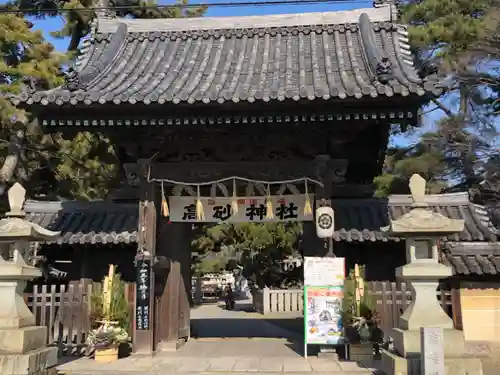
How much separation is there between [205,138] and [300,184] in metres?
2.25

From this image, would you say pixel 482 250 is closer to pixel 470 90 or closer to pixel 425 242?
pixel 425 242

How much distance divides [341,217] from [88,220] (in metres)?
5.83

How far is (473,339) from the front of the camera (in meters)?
9.57

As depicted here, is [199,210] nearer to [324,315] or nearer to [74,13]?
[324,315]

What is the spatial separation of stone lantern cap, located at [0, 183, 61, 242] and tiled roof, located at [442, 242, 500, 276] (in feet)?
24.6

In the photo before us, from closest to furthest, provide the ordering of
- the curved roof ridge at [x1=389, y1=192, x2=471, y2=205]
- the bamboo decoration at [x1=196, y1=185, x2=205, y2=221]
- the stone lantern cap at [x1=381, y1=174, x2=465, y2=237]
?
the stone lantern cap at [x1=381, y1=174, x2=465, y2=237], the bamboo decoration at [x1=196, y1=185, x2=205, y2=221], the curved roof ridge at [x1=389, y1=192, x2=471, y2=205]

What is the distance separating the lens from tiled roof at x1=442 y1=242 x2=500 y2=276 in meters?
9.44

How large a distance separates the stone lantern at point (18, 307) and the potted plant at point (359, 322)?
5167mm

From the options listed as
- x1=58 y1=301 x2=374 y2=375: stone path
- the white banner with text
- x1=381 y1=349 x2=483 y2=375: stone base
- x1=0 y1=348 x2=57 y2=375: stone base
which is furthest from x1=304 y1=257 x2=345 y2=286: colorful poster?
x1=0 y1=348 x2=57 y2=375: stone base

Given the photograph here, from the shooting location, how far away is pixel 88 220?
11602 millimetres

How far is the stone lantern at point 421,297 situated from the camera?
6938 mm

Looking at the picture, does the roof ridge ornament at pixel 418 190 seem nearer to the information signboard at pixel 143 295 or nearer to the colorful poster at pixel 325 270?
the colorful poster at pixel 325 270

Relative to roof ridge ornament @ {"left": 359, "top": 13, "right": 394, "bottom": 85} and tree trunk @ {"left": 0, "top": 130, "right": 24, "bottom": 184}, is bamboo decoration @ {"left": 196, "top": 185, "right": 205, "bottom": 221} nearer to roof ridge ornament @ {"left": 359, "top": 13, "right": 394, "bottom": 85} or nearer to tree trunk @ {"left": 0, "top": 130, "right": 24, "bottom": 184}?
roof ridge ornament @ {"left": 359, "top": 13, "right": 394, "bottom": 85}

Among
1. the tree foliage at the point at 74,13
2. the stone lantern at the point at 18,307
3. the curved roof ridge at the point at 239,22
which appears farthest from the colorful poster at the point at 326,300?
the tree foliage at the point at 74,13
